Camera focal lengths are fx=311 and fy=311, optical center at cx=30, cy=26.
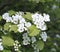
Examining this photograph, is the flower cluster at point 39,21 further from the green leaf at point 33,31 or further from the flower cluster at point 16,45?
the flower cluster at point 16,45

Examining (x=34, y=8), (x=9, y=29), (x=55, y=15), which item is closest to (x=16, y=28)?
(x=9, y=29)

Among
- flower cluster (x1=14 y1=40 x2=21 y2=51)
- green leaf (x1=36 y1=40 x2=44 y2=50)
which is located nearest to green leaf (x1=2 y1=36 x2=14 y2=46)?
flower cluster (x1=14 y1=40 x2=21 y2=51)

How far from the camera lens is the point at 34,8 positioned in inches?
157

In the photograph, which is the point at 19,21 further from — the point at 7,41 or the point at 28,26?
the point at 7,41

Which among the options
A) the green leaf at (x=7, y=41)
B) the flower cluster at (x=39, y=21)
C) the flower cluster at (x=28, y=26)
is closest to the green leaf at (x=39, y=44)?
the flower cluster at (x=28, y=26)

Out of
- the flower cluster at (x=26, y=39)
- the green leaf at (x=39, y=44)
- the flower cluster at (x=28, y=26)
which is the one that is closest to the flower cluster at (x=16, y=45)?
the flower cluster at (x=28, y=26)

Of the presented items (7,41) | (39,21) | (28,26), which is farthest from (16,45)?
(39,21)

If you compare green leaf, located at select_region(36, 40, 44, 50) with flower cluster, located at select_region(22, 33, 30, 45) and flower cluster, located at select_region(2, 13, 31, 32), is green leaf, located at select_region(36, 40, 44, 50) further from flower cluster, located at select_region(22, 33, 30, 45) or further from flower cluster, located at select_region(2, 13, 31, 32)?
flower cluster, located at select_region(2, 13, 31, 32)

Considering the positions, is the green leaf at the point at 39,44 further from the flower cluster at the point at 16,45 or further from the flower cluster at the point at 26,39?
the flower cluster at the point at 16,45

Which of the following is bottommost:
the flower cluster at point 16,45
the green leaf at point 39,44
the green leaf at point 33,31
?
the green leaf at point 39,44

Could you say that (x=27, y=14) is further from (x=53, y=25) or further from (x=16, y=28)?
(x=53, y=25)

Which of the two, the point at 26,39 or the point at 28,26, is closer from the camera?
the point at 28,26

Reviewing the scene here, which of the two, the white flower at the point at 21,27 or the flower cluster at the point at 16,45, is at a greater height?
the white flower at the point at 21,27

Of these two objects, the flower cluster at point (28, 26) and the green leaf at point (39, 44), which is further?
the green leaf at point (39, 44)
